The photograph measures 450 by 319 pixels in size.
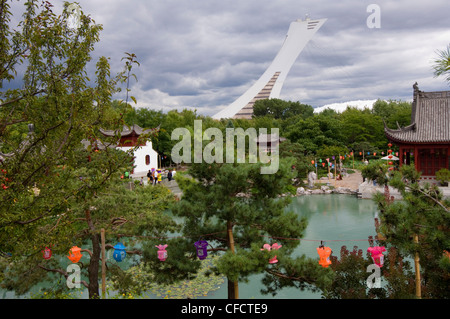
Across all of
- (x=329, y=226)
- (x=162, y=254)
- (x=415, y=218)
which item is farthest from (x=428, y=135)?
(x=162, y=254)

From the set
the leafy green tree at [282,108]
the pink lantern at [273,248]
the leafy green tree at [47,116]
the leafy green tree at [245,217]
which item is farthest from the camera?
the leafy green tree at [282,108]

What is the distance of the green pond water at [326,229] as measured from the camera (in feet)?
25.4

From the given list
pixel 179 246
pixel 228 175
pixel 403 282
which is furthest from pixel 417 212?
pixel 179 246

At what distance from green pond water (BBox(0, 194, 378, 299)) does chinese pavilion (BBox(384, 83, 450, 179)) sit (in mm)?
3333

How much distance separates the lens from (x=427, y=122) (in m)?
17.5

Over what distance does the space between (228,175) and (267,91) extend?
Answer: 57.5 metres

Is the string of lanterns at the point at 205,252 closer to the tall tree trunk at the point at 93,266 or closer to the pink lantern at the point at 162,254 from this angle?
the pink lantern at the point at 162,254

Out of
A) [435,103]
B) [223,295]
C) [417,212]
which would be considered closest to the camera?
[417,212]

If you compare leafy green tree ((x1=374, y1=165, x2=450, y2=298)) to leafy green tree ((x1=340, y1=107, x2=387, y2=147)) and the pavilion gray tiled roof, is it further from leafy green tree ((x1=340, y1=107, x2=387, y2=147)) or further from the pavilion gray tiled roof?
leafy green tree ((x1=340, y1=107, x2=387, y2=147))

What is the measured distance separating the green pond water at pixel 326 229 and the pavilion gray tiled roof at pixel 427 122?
3.60m

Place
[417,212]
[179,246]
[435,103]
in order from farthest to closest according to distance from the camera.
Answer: [435,103] → [179,246] → [417,212]

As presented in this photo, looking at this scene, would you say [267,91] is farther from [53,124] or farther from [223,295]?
[53,124]

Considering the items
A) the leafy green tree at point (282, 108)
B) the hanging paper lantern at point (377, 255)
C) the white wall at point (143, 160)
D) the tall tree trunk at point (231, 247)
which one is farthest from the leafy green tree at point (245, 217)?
the leafy green tree at point (282, 108)

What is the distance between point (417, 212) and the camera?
4145 mm
